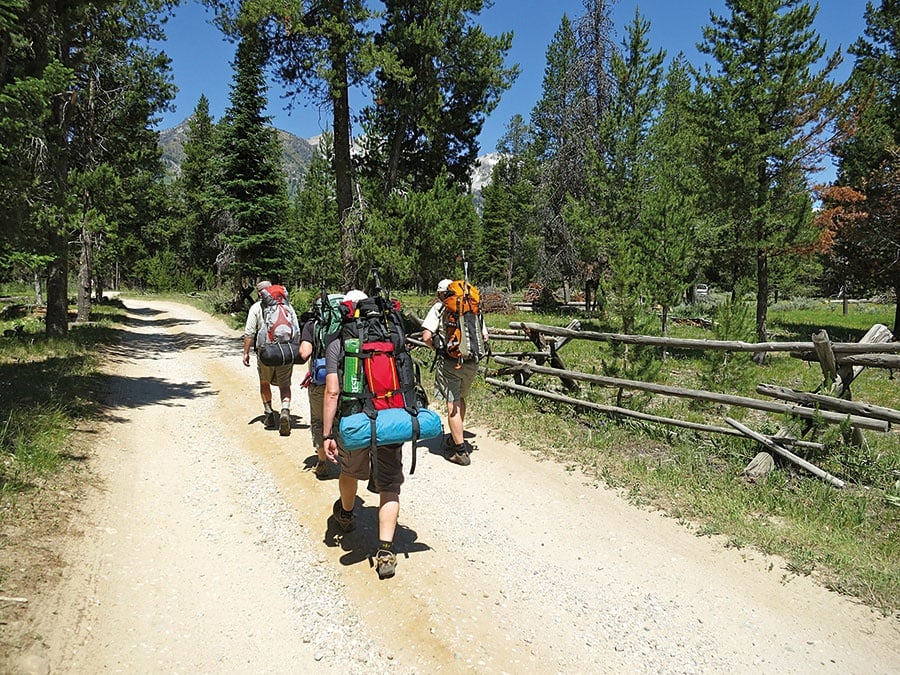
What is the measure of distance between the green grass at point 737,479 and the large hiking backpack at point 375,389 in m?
2.95

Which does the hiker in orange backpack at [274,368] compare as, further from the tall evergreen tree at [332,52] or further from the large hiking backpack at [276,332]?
the tall evergreen tree at [332,52]

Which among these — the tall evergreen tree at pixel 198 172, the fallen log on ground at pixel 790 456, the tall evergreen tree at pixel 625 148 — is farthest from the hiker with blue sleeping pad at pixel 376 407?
the tall evergreen tree at pixel 198 172

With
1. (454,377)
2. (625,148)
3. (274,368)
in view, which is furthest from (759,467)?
(625,148)

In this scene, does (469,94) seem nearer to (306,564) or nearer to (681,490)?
(681,490)

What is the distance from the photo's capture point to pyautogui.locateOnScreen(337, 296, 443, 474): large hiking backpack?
3855mm

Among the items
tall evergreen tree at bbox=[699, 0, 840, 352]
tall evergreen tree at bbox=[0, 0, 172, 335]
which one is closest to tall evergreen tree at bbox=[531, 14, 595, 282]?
tall evergreen tree at bbox=[699, 0, 840, 352]

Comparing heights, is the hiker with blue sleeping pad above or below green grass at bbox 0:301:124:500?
above

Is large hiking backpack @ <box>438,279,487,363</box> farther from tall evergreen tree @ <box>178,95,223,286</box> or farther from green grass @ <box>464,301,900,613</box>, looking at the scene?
tall evergreen tree @ <box>178,95,223,286</box>

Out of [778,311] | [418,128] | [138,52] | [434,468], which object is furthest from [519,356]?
[778,311]

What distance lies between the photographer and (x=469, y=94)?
16094 millimetres

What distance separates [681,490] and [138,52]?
18807 millimetres

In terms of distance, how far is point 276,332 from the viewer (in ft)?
24.4

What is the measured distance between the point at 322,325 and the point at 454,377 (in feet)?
6.49

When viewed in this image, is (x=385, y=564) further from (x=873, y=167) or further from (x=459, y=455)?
(x=873, y=167)
